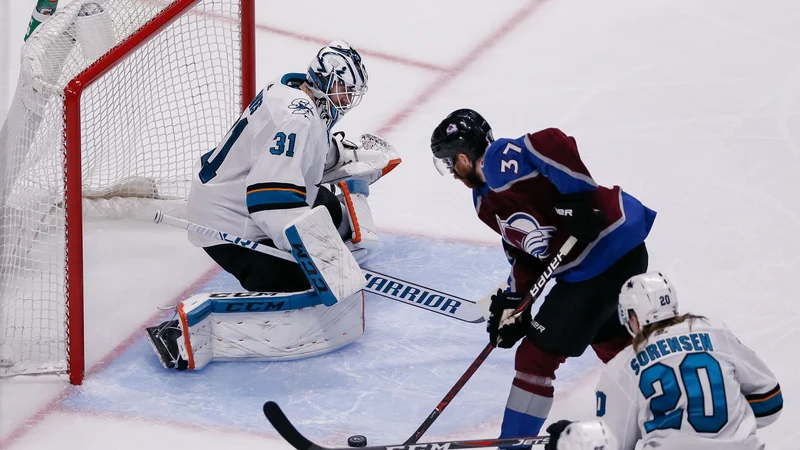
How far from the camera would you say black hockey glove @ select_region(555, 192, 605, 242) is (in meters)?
3.38

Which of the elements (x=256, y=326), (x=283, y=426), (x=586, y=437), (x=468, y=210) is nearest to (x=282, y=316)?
(x=256, y=326)

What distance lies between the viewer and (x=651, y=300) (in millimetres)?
2883

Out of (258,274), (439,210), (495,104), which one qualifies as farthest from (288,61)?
(258,274)

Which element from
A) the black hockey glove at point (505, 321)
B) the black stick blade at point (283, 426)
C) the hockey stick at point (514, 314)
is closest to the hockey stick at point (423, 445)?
the black stick blade at point (283, 426)

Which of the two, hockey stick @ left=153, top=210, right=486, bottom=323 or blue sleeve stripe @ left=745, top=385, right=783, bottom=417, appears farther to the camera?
hockey stick @ left=153, top=210, right=486, bottom=323

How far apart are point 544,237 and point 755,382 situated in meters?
0.77

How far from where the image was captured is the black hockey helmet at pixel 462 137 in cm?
347

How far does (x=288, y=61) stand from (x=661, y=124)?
174cm

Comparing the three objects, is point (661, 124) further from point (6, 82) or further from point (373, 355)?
point (6, 82)

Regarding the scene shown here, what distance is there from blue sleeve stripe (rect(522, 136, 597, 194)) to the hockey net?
4.23ft

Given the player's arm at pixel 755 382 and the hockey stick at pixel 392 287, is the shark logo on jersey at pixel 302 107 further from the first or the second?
the player's arm at pixel 755 382

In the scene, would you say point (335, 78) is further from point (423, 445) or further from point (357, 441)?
→ point (423, 445)

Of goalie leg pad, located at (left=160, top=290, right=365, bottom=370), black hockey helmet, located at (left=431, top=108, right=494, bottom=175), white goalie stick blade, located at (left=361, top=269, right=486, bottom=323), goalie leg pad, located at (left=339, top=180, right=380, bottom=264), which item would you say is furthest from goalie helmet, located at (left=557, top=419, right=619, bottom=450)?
goalie leg pad, located at (left=339, top=180, right=380, bottom=264)

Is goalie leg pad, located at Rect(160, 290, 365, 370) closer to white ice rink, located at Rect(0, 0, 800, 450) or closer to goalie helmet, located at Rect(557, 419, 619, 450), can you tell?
white ice rink, located at Rect(0, 0, 800, 450)
